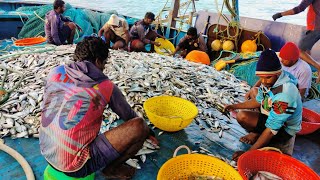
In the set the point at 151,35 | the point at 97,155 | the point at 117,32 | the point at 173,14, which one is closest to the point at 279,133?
the point at 97,155

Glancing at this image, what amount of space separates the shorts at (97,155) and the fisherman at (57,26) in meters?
5.09

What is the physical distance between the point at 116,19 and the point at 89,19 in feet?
7.00

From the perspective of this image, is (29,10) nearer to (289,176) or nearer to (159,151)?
(159,151)

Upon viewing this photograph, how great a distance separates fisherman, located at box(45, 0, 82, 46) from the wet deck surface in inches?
161

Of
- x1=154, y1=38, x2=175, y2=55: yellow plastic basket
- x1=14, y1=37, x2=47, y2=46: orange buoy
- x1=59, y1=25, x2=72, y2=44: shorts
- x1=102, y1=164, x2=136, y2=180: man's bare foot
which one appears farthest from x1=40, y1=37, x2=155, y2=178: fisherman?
x1=154, y1=38, x2=175, y2=55: yellow plastic basket

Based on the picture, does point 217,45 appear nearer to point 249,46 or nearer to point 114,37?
point 249,46

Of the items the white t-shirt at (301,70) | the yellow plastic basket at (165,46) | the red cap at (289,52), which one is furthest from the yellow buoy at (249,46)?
the red cap at (289,52)

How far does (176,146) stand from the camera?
10.5 ft

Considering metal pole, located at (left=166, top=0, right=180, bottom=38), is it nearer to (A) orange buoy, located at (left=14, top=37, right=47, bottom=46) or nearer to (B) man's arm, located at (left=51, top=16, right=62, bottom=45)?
(B) man's arm, located at (left=51, top=16, right=62, bottom=45)

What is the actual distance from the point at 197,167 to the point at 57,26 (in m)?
5.49

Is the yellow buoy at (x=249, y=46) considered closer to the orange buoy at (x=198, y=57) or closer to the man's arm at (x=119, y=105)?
the orange buoy at (x=198, y=57)

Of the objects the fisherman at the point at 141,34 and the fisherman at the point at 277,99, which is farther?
the fisherman at the point at 141,34

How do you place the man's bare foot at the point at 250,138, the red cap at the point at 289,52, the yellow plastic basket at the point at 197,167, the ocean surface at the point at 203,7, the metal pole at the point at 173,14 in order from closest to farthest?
the yellow plastic basket at the point at 197,167, the red cap at the point at 289,52, the man's bare foot at the point at 250,138, the metal pole at the point at 173,14, the ocean surface at the point at 203,7

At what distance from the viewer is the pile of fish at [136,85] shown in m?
3.41
